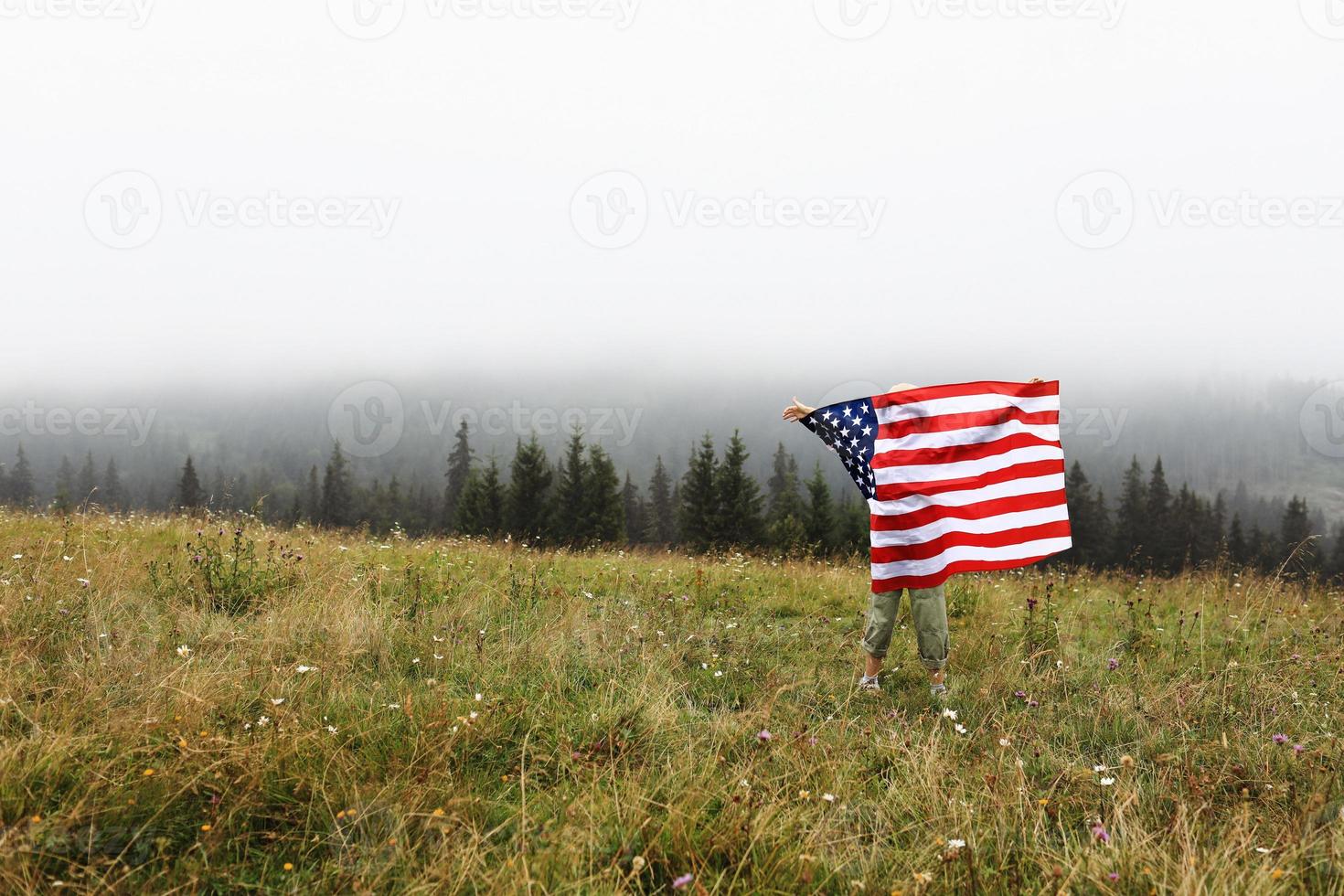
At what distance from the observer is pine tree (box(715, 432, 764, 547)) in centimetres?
4866

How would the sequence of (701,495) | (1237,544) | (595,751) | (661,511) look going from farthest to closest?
(661,511) → (1237,544) → (701,495) → (595,751)

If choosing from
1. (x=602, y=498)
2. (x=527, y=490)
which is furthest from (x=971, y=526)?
(x=527, y=490)

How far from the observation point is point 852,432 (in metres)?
5.63

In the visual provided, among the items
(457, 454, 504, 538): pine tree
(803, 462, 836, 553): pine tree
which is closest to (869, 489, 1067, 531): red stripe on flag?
(803, 462, 836, 553): pine tree

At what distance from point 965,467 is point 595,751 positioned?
12.7 feet

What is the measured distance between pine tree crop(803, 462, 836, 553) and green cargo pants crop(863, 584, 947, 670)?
41571 millimetres

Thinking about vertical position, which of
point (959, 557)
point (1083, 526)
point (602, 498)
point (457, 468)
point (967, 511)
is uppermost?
point (967, 511)

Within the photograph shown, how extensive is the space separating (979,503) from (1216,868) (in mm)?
3148

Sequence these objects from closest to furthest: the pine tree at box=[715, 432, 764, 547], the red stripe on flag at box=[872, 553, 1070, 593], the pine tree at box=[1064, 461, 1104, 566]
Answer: the red stripe on flag at box=[872, 553, 1070, 593] → the pine tree at box=[715, 432, 764, 547] → the pine tree at box=[1064, 461, 1104, 566]

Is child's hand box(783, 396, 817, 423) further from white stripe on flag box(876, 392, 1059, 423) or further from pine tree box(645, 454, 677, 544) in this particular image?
pine tree box(645, 454, 677, 544)

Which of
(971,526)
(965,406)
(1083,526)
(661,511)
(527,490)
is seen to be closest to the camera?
(971,526)

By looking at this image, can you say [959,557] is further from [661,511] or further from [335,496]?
[335,496]

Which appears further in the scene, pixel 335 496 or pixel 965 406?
pixel 335 496

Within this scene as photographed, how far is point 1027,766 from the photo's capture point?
367 cm
